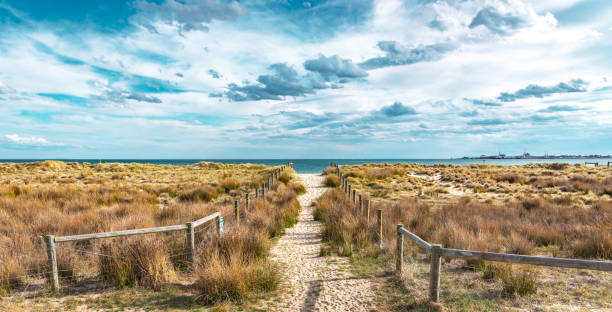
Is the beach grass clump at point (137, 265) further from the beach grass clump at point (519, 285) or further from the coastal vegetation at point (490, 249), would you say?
the beach grass clump at point (519, 285)

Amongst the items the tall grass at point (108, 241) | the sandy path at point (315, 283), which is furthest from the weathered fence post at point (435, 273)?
the tall grass at point (108, 241)

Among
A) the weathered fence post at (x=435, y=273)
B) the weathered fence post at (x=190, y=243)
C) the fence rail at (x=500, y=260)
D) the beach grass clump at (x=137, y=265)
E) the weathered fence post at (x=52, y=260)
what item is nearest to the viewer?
the fence rail at (x=500, y=260)

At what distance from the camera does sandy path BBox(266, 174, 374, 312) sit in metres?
5.64

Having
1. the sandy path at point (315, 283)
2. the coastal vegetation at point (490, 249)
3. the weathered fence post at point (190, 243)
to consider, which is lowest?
the sandy path at point (315, 283)

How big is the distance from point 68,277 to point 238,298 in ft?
12.4

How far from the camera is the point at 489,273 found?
650 cm

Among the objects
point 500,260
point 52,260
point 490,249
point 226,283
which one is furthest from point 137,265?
point 490,249

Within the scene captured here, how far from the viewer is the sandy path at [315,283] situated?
564cm

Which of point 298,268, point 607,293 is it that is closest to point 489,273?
point 607,293

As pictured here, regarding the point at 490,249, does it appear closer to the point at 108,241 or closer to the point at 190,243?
the point at 190,243

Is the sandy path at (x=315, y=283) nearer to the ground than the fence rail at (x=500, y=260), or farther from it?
nearer to the ground

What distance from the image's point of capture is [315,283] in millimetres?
6664

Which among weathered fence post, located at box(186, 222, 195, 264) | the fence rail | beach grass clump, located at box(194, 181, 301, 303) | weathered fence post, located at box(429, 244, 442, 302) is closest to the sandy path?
beach grass clump, located at box(194, 181, 301, 303)

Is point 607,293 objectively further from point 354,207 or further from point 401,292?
point 354,207
